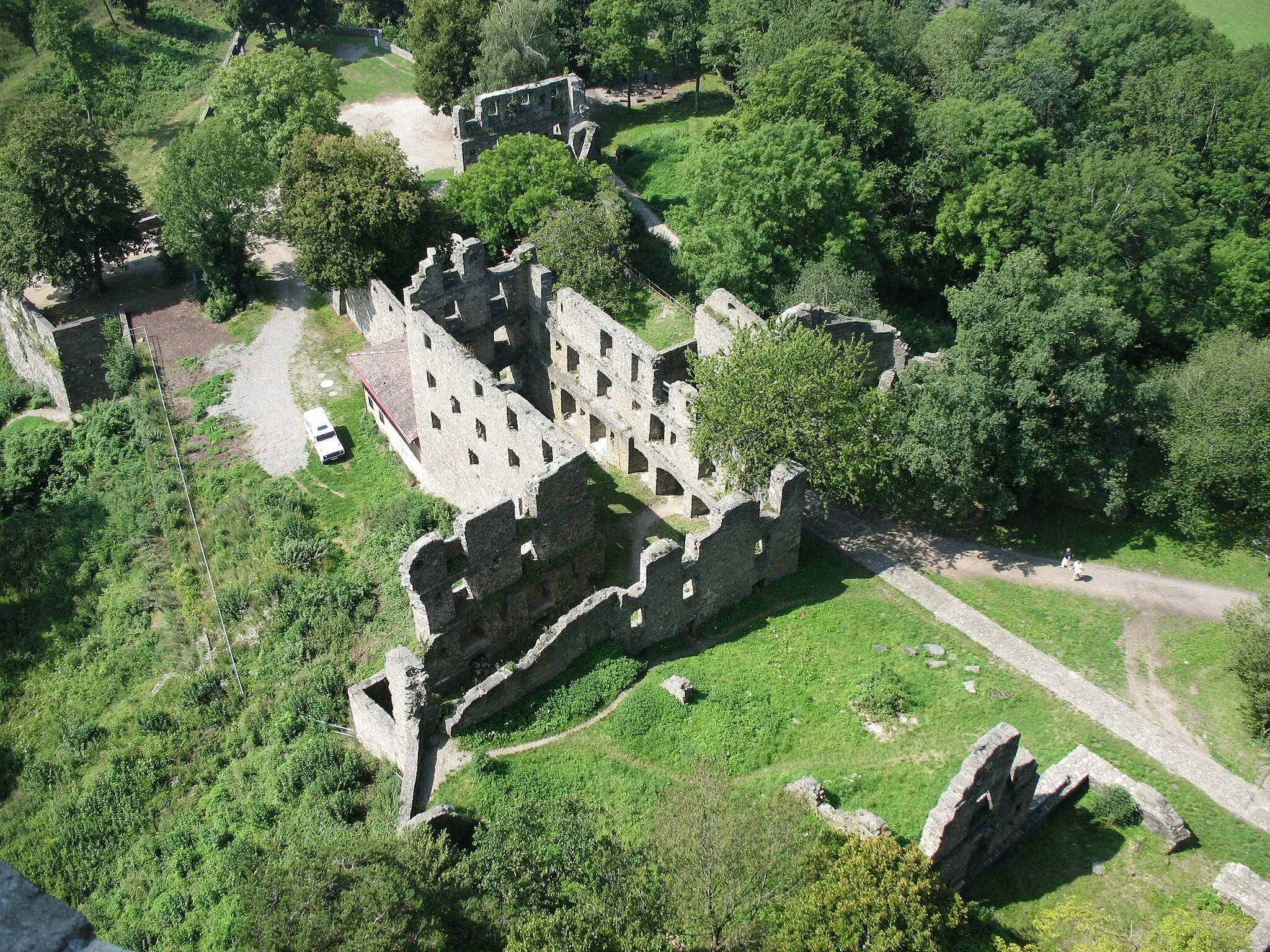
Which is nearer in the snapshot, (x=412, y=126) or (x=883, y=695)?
(x=883, y=695)

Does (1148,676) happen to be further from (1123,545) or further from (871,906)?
(871,906)

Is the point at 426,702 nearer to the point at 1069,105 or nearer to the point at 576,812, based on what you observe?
the point at 576,812

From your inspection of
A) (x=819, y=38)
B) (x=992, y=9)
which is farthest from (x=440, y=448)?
(x=992, y=9)

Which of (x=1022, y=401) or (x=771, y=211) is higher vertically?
(x=771, y=211)

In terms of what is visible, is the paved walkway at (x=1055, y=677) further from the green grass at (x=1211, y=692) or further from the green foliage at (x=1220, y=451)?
the green foliage at (x=1220, y=451)

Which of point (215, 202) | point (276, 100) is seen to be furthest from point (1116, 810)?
point (276, 100)

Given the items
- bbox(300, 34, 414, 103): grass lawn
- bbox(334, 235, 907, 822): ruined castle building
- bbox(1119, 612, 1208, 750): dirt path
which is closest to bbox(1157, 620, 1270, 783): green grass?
bbox(1119, 612, 1208, 750): dirt path
